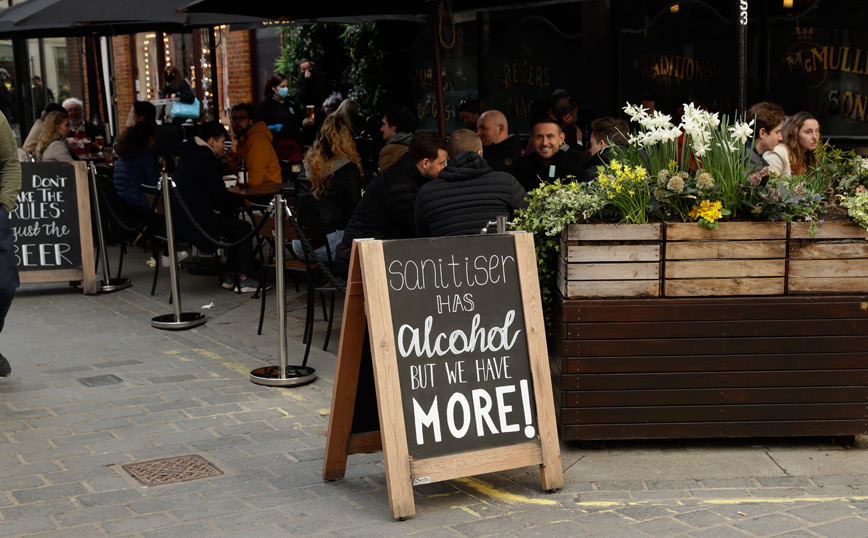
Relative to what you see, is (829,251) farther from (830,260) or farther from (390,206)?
(390,206)

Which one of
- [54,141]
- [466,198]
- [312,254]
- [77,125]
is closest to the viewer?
[466,198]

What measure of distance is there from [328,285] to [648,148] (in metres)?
3.01

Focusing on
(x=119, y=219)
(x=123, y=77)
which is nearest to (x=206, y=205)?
(x=119, y=219)

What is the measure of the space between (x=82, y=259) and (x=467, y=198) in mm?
4845

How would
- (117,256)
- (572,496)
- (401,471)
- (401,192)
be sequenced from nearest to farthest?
1. (401,471)
2. (572,496)
3. (401,192)
4. (117,256)

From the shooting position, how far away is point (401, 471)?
3838 mm

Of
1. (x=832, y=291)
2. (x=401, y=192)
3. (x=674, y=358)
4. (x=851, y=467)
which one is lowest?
(x=851, y=467)

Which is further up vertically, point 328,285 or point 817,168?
point 817,168

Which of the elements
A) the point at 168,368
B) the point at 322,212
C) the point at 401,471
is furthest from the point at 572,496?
the point at 322,212

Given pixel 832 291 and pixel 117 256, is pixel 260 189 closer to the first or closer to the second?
pixel 117 256

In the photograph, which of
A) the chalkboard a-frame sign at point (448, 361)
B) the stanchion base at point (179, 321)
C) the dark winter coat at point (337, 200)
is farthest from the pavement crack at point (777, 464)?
the stanchion base at point (179, 321)

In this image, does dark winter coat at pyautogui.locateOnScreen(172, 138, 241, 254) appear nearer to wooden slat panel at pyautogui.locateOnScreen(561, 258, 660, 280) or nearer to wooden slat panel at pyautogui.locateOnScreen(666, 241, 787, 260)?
wooden slat panel at pyautogui.locateOnScreen(561, 258, 660, 280)

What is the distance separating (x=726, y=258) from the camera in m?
4.43

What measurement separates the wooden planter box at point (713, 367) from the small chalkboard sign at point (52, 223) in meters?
5.61
